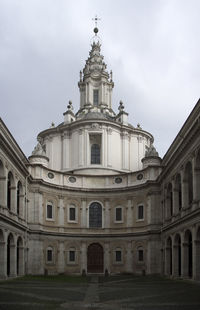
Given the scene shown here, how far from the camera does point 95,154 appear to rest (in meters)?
61.7

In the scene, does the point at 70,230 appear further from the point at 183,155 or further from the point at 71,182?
the point at 183,155

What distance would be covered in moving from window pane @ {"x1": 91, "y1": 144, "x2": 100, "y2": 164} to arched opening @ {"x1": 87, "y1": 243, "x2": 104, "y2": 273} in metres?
11.5

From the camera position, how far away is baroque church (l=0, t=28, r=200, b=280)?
40500 millimetres

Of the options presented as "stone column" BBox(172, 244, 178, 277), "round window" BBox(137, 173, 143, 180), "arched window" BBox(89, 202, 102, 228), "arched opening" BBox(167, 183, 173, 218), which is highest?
"round window" BBox(137, 173, 143, 180)

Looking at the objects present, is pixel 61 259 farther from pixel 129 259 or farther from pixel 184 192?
pixel 184 192

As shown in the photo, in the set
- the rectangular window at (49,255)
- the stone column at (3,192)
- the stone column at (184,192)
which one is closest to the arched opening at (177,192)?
the stone column at (184,192)

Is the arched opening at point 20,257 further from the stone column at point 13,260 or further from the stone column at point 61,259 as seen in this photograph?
the stone column at point 61,259

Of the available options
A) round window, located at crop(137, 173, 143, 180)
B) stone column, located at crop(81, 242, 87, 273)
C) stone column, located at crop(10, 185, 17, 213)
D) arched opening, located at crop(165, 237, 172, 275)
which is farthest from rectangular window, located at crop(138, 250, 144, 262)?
stone column, located at crop(10, 185, 17, 213)

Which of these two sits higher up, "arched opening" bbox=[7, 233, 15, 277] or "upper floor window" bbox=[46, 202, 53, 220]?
"upper floor window" bbox=[46, 202, 53, 220]

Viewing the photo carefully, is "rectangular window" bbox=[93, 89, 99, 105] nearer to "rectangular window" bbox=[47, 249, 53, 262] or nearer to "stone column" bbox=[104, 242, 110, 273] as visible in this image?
"stone column" bbox=[104, 242, 110, 273]

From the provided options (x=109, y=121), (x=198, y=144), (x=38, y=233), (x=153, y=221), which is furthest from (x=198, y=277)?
(x=109, y=121)

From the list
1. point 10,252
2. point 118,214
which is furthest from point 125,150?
point 10,252

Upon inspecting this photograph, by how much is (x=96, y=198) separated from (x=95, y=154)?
7.52 metres

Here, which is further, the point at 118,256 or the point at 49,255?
the point at 118,256
